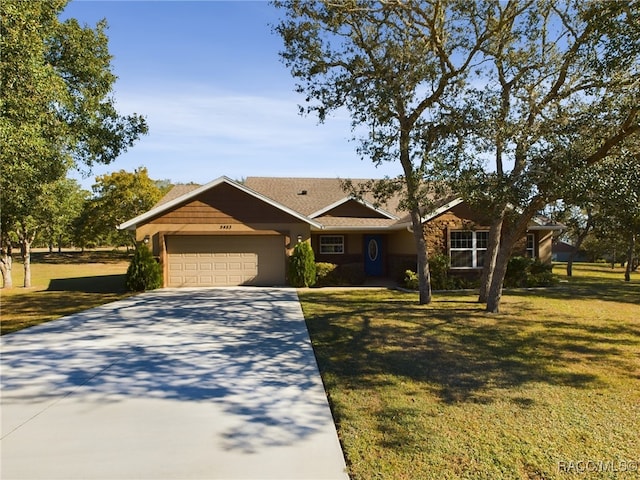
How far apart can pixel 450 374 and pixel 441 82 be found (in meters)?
8.82

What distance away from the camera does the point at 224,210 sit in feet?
58.3

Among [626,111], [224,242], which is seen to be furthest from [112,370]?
[224,242]

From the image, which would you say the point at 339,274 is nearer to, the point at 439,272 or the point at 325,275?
the point at 325,275

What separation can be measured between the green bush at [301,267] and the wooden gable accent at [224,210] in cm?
140

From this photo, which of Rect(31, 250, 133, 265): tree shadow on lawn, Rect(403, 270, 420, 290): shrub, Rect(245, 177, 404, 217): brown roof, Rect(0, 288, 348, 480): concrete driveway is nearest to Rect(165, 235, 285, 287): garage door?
Rect(245, 177, 404, 217): brown roof

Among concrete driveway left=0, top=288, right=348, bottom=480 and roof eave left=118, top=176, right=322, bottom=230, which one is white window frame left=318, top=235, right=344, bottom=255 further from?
concrete driveway left=0, top=288, right=348, bottom=480

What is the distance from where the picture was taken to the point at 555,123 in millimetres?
9812

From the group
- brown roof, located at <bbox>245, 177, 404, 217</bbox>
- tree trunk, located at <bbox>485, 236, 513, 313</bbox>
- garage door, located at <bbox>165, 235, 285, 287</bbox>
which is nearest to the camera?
tree trunk, located at <bbox>485, 236, 513, 313</bbox>

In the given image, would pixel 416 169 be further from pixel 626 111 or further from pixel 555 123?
pixel 626 111

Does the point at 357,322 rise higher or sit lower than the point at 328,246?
lower

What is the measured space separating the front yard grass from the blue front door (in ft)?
32.5

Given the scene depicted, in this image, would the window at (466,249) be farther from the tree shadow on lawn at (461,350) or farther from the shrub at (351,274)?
the tree shadow on lawn at (461,350)

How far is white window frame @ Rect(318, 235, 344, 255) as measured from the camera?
20.2m

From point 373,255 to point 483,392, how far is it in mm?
15646
